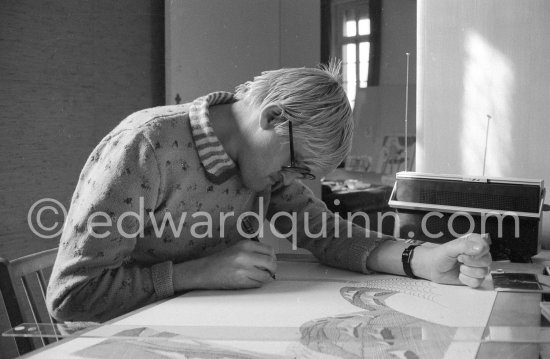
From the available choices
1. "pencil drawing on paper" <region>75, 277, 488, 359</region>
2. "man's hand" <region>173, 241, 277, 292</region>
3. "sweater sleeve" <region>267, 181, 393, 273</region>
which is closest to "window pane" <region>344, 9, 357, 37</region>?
"sweater sleeve" <region>267, 181, 393, 273</region>

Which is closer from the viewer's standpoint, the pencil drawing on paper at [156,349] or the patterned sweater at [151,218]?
the pencil drawing on paper at [156,349]

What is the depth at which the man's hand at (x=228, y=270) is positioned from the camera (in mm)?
1130

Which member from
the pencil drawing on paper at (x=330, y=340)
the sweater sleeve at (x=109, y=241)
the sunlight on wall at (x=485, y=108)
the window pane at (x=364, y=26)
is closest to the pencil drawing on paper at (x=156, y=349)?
the pencil drawing on paper at (x=330, y=340)

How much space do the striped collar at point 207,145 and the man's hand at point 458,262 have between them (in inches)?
16.7

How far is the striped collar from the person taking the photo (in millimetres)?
1229

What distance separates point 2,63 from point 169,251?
125 centimetres

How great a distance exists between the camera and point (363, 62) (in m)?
2.73

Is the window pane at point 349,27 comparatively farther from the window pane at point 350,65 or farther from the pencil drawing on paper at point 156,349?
the pencil drawing on paper at point 156,349

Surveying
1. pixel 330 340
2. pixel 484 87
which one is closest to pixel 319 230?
pixel 330 340

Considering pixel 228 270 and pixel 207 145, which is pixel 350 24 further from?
pixel 228 270

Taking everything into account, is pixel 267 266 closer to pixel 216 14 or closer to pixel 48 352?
pixel 48 352

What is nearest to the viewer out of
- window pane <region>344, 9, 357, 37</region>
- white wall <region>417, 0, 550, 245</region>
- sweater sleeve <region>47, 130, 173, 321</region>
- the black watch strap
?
sweater sleeve <region>47, 130, 173, 321</region>

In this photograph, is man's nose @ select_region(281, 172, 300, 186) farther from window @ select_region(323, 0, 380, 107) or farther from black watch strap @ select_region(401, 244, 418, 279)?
window @ select_region(323, 0, 380, 107)

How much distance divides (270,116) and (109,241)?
375mm
